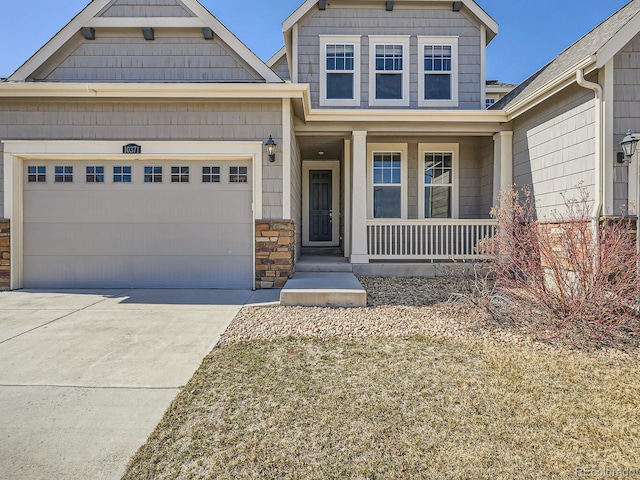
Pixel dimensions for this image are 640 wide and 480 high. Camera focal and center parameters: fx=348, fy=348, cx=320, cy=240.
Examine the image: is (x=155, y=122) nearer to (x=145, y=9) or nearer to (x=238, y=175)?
(x=238, y=175)

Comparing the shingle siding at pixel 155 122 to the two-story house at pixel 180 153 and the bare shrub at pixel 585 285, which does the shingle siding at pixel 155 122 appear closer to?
the two-story house at pixel 180 153

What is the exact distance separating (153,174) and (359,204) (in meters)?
3.97

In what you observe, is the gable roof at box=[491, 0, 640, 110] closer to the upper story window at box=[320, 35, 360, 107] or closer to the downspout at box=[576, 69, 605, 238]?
the downspout at box=[576, 69, 605, 238]

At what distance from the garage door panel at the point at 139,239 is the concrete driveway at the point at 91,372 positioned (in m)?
1.14

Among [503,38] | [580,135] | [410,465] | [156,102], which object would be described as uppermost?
[503,38]

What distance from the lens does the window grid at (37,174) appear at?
6.21 meters

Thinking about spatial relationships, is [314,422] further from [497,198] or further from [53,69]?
[53,69]

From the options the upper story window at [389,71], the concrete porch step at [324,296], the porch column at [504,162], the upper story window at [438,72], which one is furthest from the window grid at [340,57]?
the concrete porch step at [324,296]

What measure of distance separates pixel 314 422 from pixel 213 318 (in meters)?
2.61

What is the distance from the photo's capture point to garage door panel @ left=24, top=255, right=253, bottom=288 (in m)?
6.25

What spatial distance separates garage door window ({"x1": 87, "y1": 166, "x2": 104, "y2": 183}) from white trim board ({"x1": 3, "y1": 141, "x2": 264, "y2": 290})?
209 mm

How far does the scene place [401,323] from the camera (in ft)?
13.8

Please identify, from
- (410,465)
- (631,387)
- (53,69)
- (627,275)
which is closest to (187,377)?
(410,465)

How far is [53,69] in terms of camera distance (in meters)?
6.67
